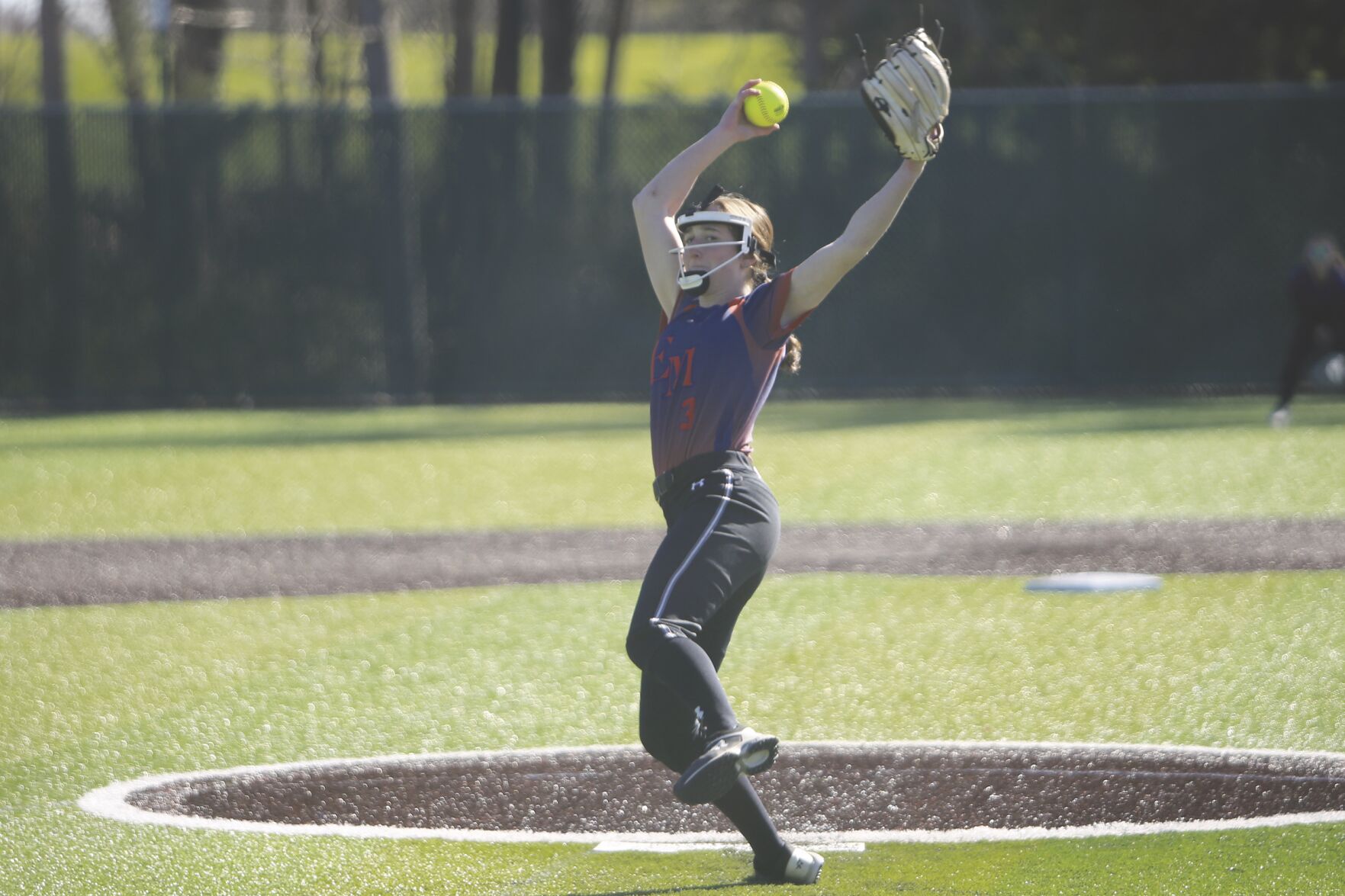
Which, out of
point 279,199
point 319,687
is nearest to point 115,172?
point 279,199

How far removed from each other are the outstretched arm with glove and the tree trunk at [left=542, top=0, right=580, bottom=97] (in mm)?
23984

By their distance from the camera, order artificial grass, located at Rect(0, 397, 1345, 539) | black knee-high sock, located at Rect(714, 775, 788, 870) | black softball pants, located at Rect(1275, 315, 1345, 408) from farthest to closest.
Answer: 1. black softball pants, located at Rect(1275, 315, 1345, 408)
2. artificial grass, located at Rect(0, 397, 1345, 539)
3. black knee-high sock, located at Rect(714, 775, 788, 870)

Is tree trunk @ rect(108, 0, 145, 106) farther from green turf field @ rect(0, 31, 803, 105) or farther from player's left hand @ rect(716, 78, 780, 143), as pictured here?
player's left hand @ rect(716, 78, 780, 143)

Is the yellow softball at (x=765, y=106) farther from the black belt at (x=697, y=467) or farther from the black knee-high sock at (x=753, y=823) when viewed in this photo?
the black knee-high sock at (x=753, y=823)

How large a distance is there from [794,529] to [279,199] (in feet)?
38.9

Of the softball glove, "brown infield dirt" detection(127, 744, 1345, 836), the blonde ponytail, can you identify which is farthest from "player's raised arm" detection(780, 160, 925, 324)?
"brown infield dirt" detection(127, 744, 1345, 836)

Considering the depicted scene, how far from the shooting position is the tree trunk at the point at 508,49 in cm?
2823

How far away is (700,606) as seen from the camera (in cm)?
484

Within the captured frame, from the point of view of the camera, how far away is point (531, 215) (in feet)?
73.5

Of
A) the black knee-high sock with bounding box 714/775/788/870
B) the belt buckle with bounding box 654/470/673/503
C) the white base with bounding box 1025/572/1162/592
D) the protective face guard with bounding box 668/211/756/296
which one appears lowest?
the white base with bounding box 1025/572/1162/592

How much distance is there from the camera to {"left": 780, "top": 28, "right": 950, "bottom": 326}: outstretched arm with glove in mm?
4961

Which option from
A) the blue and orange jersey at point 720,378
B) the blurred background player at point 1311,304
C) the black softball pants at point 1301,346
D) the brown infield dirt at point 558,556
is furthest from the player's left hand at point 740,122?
the black softball pants at point 1301,346

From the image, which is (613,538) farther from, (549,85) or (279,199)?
(549,85)

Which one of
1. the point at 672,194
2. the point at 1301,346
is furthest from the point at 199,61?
the point at 672,194
